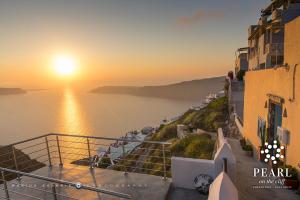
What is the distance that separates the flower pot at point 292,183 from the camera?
5.55 meters

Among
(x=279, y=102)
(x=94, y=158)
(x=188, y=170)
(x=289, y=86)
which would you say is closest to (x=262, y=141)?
(x=279, y=102)

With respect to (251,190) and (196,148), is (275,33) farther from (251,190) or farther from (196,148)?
(251,190)

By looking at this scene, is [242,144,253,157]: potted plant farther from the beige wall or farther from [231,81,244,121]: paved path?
[231,81,244,121]: paved path

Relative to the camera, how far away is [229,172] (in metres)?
4.80

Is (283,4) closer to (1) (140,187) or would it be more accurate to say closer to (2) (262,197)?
(2) (262,197)

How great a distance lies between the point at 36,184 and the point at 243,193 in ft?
17.7

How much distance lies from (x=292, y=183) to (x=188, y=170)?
2.92 m

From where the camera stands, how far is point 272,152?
7.30 meters

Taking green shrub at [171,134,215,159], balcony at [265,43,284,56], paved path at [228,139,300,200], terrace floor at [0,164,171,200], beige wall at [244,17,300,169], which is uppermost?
balcony at [265,43,284,56]

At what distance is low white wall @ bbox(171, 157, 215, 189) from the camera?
16.2 feet

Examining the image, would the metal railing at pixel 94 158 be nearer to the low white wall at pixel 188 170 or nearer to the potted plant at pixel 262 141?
the low white wall at pixel 188 170

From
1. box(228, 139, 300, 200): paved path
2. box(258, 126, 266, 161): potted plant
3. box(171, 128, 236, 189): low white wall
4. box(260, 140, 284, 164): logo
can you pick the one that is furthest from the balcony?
box(171, 128, 236, 189): low white wall

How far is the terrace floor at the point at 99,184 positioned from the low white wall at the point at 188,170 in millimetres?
319

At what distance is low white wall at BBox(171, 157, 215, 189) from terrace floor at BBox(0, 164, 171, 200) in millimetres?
319
